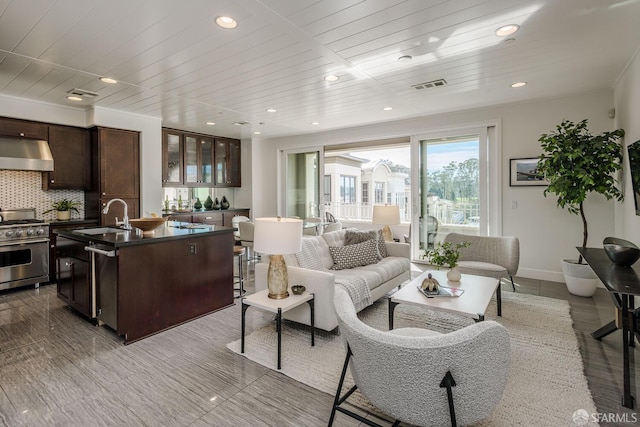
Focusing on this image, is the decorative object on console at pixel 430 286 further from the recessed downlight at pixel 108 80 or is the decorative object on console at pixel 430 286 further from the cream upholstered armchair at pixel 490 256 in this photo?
the recessed downlight at pixel 108 80

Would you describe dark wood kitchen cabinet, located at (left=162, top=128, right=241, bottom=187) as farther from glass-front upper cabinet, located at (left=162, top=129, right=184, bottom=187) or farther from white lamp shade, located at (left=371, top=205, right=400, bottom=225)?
white lamp shade, located at (left=371, top=205, right=400, bottom=225)

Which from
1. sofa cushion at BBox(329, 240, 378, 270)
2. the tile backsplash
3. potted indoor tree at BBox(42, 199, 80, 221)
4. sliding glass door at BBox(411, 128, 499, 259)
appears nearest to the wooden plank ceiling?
sliding glass door at BBox(411, 128, 499, 259)

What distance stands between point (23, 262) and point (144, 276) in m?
2.90

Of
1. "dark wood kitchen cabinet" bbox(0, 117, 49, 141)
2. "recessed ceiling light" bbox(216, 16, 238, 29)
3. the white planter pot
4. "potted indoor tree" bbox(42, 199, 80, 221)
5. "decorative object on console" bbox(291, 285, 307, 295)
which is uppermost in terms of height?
"recessed ceiling light" bbox(216, 16, 238, 29)

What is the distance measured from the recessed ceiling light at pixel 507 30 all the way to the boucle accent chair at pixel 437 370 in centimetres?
240

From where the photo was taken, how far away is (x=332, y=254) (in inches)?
147

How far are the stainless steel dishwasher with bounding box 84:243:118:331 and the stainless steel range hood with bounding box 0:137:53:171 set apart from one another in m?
2.48

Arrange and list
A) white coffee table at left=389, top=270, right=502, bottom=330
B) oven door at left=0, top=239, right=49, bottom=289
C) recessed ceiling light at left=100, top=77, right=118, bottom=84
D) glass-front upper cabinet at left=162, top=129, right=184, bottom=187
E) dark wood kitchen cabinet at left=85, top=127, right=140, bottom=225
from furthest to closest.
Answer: glass-front upper cabinet at left=162, top=129, right=184, bottom=187, dark wood kitchen cabinet at left=85, top=127, right=140, bottom=225, oven door at left=0, top=239, right=49, bottom=289, recessed ceiling light at left=100, top=77, right=118, bottom=84, white coffee table at left=389, top=270, right=502, bottom=330

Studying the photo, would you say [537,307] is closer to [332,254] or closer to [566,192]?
[566,192]

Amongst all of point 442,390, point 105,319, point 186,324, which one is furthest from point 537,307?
point 105,319

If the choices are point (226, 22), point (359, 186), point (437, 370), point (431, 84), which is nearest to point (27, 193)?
point (226, 22)

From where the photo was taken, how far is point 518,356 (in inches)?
100

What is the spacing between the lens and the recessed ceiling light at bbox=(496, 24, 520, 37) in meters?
2.55

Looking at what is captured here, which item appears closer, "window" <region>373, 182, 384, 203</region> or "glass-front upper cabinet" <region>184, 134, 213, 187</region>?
"glass-front upper cabinet" <region>184, 134, 213, 187</region>
